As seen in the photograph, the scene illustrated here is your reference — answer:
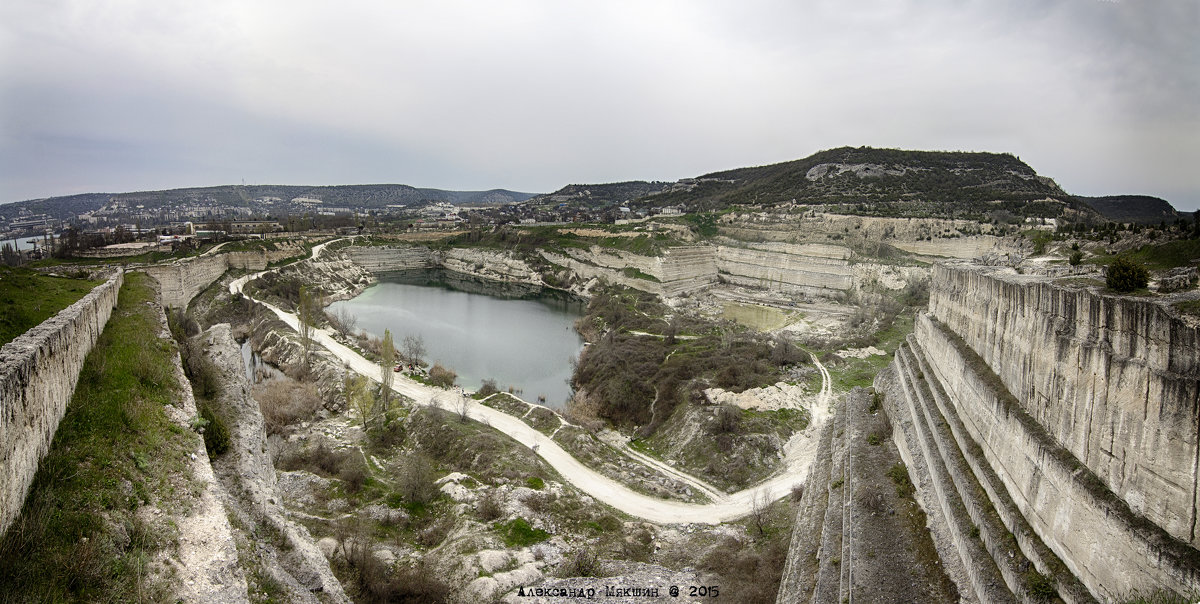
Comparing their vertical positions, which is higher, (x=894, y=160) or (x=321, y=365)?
(x=894, y=160)

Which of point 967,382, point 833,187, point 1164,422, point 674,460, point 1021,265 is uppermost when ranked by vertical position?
point 833,187

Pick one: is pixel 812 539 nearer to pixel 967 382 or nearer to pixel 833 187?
pixel 967 382

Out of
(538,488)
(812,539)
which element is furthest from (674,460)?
(812,539)

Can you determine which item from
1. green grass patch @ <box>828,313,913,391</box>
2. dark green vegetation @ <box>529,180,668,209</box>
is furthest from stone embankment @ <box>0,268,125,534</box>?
dark green vegetation @ <box>529,180,668,209</box>

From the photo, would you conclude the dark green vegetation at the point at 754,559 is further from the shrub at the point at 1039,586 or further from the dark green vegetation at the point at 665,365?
the dark green vegetation at the point at 665,365

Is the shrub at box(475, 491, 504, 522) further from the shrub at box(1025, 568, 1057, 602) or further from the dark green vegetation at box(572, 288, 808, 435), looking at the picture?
the shrub at box(1025, 568, 1057, 602)

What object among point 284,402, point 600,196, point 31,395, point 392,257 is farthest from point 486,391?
point 600,196

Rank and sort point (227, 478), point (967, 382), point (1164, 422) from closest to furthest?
point (1164, 422) → point (227, 478) → point (967, 382)

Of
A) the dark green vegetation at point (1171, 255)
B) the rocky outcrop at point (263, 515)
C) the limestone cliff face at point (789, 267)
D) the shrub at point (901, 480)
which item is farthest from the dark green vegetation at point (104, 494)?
the limestone cliff face at point (789, 267)
